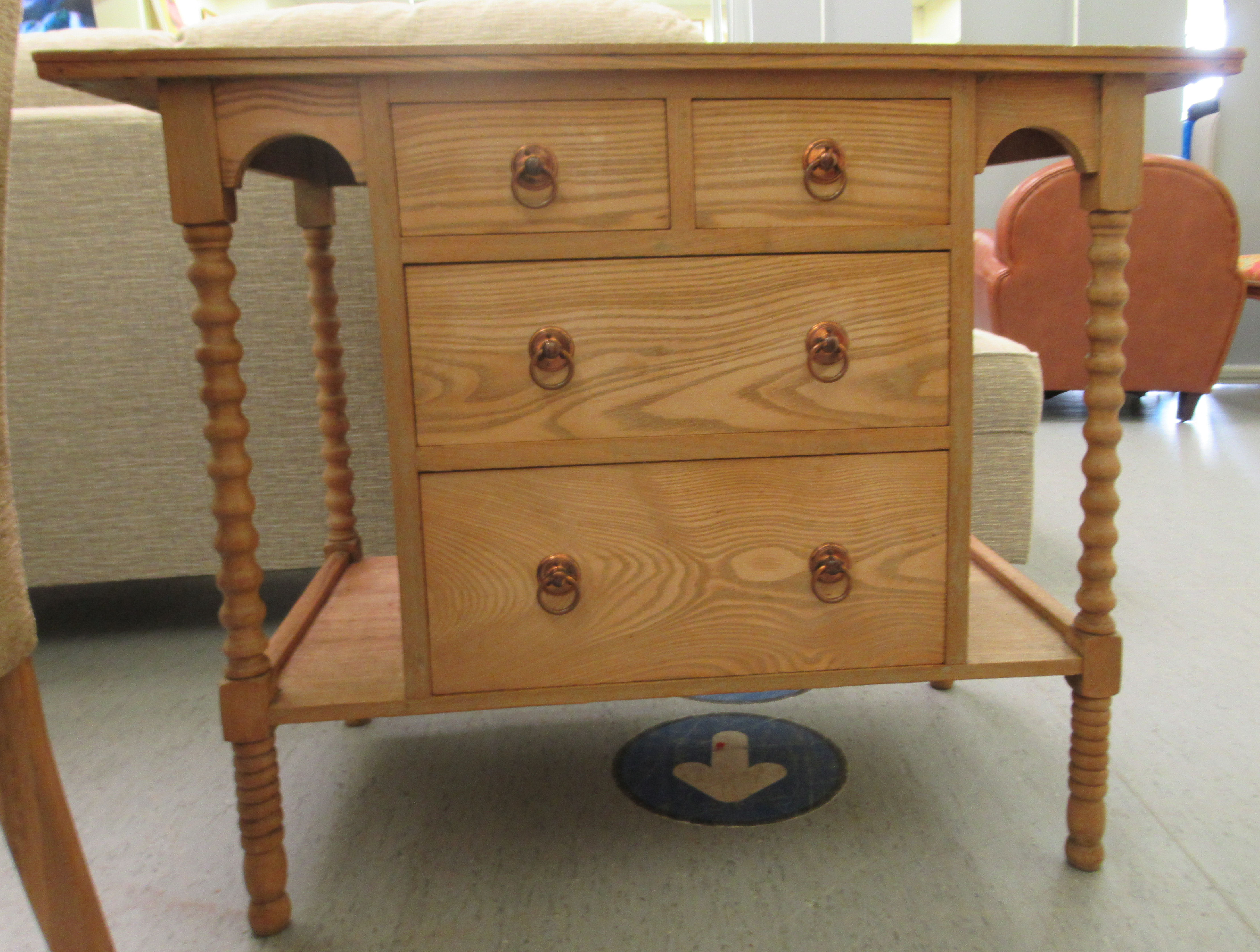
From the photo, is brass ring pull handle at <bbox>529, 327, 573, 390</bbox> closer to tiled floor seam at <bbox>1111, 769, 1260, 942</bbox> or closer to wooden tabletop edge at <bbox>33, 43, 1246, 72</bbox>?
wooden tabletop edge at <bbox>33, 43, 1246, 72</bbox>

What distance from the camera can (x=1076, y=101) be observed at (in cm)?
94

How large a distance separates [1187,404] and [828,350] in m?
3.00

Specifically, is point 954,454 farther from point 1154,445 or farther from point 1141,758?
point 1154,445

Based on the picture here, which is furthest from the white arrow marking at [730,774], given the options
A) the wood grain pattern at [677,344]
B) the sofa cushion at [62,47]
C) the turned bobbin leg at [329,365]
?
the sofa cushion at [62,47]

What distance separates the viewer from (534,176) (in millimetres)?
881

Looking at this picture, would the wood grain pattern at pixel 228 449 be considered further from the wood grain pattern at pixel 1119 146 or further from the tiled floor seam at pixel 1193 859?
the tiled floor seam at pixel 1193 859

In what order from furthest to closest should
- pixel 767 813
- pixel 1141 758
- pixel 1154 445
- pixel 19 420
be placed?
pixel 1154 445 < pixel 19 420 < pixel 1141 758 < pixel 767 813

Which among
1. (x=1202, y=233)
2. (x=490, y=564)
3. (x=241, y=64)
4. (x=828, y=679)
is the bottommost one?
(x=828, y=679)

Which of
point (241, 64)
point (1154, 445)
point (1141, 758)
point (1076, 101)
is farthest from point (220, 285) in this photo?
point (1154, 445)

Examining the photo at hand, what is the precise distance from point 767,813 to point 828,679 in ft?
0.71

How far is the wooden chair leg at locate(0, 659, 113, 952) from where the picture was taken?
68 centimetres

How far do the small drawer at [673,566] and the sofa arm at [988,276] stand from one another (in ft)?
8.13

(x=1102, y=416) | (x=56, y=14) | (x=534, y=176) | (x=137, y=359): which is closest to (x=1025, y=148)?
(x=1102, y=416)

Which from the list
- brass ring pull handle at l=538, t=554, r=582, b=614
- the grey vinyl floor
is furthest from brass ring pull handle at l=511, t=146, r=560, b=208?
the grey vinyl floor
